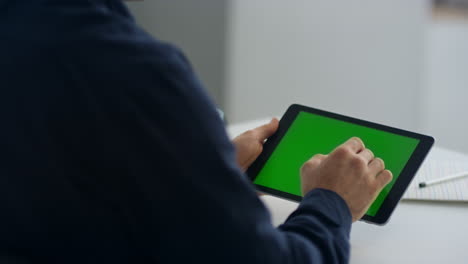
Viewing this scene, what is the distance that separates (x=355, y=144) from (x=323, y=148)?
108 mm

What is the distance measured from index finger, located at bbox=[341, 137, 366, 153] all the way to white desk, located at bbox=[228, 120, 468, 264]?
0.48ft

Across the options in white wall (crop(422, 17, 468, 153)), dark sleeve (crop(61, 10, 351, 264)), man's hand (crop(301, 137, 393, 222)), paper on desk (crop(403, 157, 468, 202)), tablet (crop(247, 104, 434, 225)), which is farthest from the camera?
white wall (crop(422, 17, 468, 153))

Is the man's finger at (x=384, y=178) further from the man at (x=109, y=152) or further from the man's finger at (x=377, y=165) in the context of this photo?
the man at (x=109, y=152)

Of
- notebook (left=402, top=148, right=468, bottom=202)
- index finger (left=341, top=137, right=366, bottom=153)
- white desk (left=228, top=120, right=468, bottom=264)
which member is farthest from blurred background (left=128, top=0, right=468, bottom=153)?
index finger (left=341, top=137, right=366, bottom=153)

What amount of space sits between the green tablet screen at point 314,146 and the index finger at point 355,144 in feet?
0.16

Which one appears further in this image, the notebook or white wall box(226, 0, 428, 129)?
white wall box(226, 0, 428, 129)

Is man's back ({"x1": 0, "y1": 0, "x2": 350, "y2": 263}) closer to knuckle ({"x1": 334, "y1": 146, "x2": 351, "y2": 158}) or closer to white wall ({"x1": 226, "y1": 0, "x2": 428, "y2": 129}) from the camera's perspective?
knuckle ({"x1": 334, "y1": 146, "x2": 351, "y2": 158})

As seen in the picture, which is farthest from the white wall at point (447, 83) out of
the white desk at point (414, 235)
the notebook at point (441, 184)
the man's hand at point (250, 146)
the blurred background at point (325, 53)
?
the man's hand at point (250, 146)

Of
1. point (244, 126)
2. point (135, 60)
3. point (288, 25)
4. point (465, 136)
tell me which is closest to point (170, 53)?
point (135, 60)

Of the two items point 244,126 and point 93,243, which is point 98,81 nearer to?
point 93,243

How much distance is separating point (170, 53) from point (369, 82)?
207 cm

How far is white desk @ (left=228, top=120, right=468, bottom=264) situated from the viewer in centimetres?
109

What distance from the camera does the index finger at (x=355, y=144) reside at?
1081 millimetres

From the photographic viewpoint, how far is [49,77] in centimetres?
77
